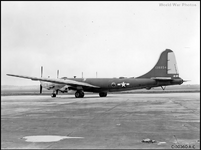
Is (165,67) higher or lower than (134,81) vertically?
higher

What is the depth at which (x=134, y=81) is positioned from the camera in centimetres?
4344

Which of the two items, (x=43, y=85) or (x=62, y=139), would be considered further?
(x=43, y=85)

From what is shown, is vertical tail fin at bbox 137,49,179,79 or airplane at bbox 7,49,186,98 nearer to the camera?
airplane at bbox 7,49,186,98

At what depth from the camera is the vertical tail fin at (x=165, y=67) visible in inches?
1721

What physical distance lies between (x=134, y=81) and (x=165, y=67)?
5277mm

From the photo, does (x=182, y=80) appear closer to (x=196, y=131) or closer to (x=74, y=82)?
(x=74, y=82)

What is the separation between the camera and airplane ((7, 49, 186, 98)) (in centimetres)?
4316

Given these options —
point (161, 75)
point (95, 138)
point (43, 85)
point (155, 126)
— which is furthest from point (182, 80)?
point (95, 138)

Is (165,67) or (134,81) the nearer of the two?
(134,81)

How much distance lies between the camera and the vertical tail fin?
143ft

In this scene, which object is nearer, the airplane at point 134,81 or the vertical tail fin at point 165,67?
the airplane at point 134,81

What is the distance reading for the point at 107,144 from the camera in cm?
891

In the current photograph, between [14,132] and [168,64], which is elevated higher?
[168,64]

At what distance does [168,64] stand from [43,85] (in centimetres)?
2082
